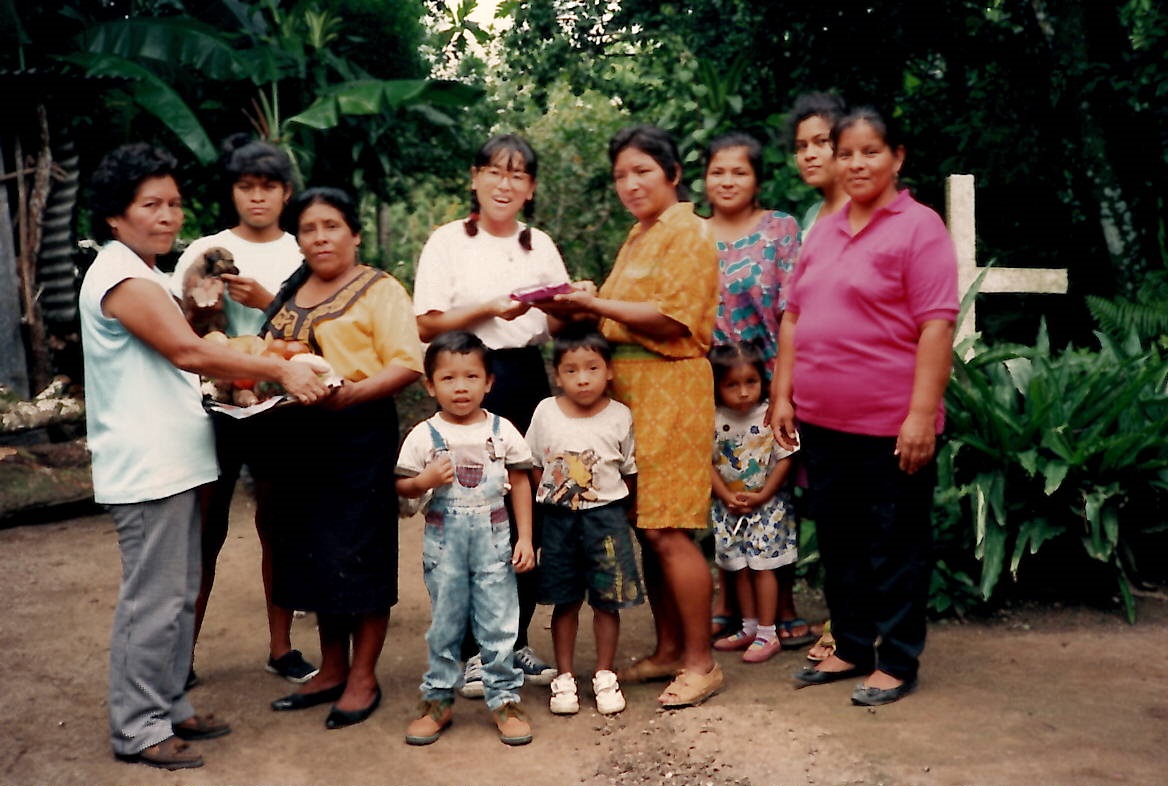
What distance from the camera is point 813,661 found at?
13.1ft

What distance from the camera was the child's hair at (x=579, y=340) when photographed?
3510 millimetres

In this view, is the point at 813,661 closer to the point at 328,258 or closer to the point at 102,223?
the point at 328,258

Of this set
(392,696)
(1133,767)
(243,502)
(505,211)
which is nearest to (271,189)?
Answer: (505,211)

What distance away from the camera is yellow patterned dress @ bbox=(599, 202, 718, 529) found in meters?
3.52

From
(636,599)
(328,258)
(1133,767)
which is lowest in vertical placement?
(1133,767)

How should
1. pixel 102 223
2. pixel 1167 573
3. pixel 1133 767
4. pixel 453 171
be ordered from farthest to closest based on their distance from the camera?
1. pixel 453 171
2. pixel 1167 573
3. pixel 102 223
4. pixel 1133 767

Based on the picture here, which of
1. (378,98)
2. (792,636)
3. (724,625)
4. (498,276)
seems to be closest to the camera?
(498,276)

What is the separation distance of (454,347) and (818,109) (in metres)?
1.75

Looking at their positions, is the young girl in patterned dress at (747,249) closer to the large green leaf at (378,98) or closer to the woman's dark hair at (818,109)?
the woman's dark hair at (818,109)

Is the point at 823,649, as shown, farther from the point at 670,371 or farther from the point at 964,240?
the point at 964,240

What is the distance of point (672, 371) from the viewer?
11.8 ft

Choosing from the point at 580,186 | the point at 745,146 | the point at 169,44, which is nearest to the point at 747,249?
the point at 745,146

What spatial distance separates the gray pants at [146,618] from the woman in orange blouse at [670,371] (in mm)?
1441

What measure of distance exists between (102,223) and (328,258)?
2.19 feet
